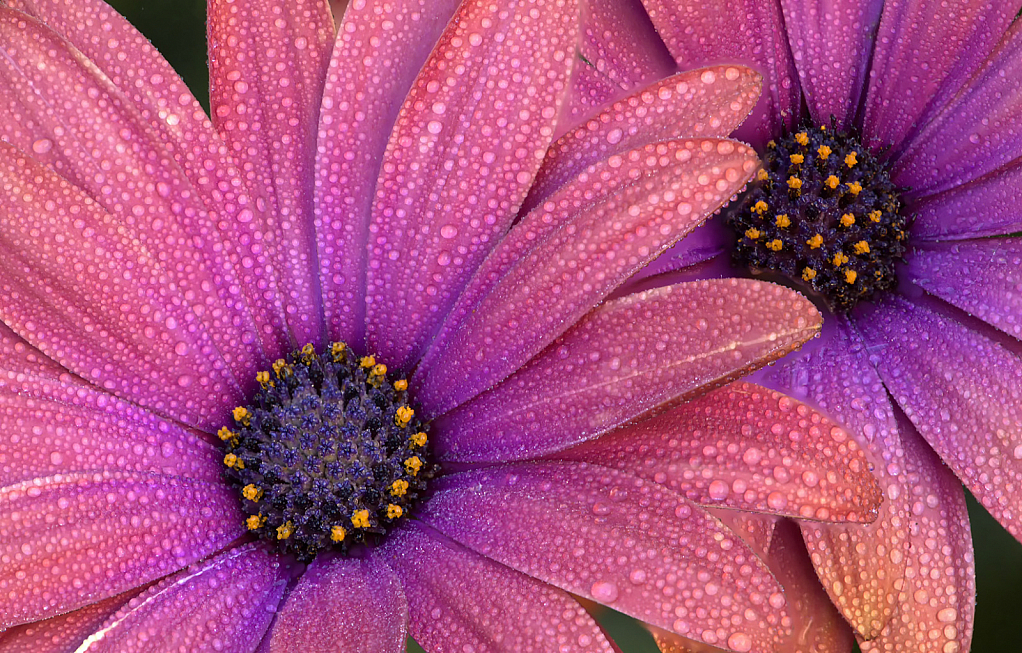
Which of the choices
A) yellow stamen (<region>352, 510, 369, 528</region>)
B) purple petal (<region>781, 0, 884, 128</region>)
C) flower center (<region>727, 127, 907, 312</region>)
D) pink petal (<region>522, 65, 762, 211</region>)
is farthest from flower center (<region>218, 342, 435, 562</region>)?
purple petal (<region>781, 0, 884, 128</region>)

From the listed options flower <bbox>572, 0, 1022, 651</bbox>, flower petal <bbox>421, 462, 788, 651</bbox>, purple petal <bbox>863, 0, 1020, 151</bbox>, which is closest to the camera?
flower petal <bbox>421, 462, 788, 651</bbox>

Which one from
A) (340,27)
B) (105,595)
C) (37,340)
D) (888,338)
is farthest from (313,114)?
(888,338)

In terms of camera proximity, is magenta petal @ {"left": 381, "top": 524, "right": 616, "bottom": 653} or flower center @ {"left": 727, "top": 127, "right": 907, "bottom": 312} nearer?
magenta petal @ {"left": 381, "top": 524, "right": 616, "bottom": 653}

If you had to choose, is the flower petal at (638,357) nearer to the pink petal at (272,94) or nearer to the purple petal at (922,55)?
the pink petal at (272,94)

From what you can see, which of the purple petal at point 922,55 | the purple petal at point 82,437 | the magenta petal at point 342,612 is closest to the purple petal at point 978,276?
the purple petal at point 922,55

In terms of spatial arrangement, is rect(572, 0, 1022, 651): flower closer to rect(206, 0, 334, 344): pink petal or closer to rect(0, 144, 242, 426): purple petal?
rect(206, 0, 334, 344): pink petal

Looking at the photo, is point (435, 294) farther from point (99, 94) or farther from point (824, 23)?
point (824, 23)

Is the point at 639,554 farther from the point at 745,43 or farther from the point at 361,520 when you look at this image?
the point at 745,43

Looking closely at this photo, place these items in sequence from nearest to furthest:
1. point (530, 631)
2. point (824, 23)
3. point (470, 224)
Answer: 1. point (530, 631)
2. point (470, 224)
3. point (824, 23)
